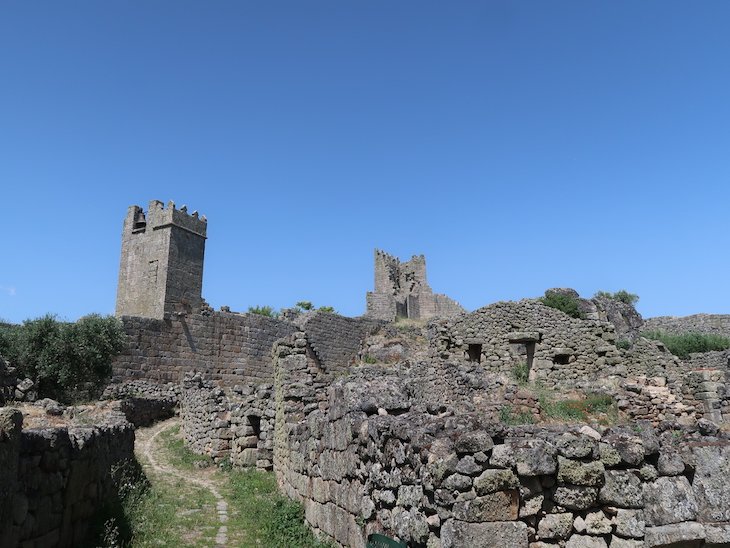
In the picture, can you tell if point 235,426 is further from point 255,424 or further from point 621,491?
point 621,491

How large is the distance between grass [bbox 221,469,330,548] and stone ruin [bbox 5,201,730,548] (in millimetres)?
264

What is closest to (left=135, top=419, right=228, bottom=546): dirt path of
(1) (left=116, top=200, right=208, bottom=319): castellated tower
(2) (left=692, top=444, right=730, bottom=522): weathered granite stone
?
(2) (left=692, top=444, right=730, bottom=522): weathered granite stone

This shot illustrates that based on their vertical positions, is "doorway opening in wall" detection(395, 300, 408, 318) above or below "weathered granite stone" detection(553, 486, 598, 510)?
above

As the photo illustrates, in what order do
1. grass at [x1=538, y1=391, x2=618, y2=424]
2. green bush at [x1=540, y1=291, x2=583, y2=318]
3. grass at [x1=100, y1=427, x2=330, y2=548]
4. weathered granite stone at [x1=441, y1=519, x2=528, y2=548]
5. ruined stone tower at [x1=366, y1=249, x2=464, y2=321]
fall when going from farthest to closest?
ruined stone tower at [x1=366, y1=249, x2=464, y2=321] < green bush at [x1=540, y1=291, x2=583, y2=318] < grass at [x1=538, y1=391, x2=618, y2=424] < grass at [x1=100, y1=427, x2=330, y2=548] < weathered granite stone at [x1=441, y1=519, x2=528, y2=548]

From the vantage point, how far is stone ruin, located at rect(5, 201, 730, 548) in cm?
406

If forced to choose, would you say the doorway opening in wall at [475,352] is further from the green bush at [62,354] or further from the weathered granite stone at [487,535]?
the green bush at [62,354]

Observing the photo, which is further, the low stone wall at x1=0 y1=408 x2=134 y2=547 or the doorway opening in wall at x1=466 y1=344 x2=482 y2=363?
the doorway opening in wall at x1=466 y1=344 x2=482 y2=363

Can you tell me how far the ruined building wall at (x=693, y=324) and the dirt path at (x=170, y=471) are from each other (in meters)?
32.2

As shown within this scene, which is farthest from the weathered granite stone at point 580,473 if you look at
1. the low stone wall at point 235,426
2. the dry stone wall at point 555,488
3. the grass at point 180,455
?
the grass at point 180,455

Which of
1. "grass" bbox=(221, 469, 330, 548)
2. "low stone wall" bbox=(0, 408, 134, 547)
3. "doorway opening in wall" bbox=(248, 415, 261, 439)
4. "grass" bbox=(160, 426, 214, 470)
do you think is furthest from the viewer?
"grass" bbox=(160, 426, 214, 470)

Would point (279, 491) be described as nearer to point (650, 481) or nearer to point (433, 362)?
point (433, 362)

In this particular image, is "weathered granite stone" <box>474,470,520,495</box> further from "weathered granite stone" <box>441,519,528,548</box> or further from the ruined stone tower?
the ruined stone tower

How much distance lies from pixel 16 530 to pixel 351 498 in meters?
2.99

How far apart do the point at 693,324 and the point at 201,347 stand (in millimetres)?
33151
